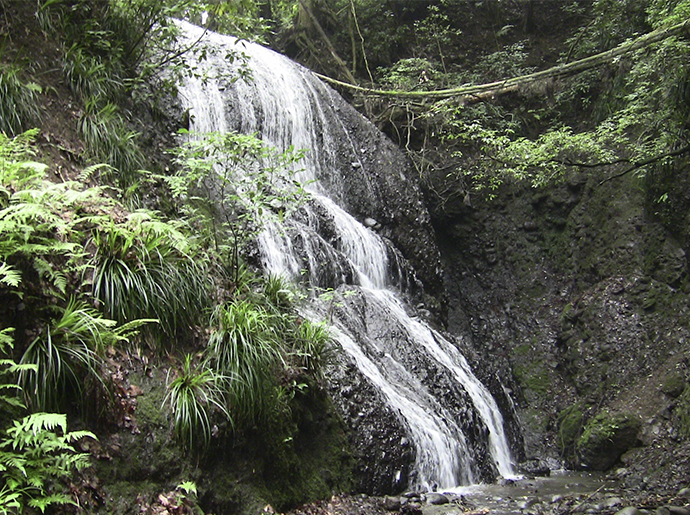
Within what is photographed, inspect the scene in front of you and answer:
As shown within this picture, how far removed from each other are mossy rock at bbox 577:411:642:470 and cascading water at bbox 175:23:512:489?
1.35 m

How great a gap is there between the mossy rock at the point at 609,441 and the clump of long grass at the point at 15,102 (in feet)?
29.1

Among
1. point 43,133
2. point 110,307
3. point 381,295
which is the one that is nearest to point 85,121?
point 43,133

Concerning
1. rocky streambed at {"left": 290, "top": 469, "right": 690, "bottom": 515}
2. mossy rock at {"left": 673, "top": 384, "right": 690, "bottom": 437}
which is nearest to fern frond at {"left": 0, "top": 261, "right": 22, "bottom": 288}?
rocky streambed at {"left": 290, "top": 469, "right": 690, "bottom": 515}

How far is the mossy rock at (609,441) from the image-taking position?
8195 millimetres

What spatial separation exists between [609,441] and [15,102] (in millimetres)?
9129

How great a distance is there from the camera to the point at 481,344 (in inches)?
481

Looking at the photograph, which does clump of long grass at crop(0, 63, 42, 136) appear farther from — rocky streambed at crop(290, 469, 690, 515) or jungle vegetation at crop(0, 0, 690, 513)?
rocky streambed at crop(290, 469, 690, 515)

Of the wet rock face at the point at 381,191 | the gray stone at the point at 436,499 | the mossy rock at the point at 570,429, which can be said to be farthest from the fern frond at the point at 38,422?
the mossy rock at the point at 570,429

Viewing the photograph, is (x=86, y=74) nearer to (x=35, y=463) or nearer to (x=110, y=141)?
(x=110, y=141)

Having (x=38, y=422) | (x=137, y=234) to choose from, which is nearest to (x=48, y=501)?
(x=38, y=422)

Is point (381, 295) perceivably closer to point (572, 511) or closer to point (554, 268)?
point (572, 511)

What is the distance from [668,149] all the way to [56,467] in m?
9.36

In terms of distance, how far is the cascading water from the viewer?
6453 mm

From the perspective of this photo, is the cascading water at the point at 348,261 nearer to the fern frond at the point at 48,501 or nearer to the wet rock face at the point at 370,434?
the wet rock face at the point at 370,434
